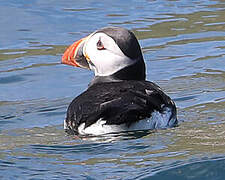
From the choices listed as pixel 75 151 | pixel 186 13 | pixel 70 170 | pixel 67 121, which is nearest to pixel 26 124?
pixel 67 121

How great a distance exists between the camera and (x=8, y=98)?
27.5ft

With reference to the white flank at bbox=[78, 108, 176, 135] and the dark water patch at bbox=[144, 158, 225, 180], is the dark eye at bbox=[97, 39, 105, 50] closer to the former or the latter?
the white flank at bbox=[78, 108, 176, 135]

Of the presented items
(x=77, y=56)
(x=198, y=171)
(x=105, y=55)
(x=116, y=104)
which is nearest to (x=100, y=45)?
(x=105, y=55)

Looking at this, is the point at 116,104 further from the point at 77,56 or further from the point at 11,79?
the point at 11,79

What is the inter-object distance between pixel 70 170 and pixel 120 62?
1593mm

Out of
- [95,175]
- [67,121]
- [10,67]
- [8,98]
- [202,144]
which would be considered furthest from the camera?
Answer: [10,67]

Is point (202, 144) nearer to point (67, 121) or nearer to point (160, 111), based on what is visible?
point (160, 111)

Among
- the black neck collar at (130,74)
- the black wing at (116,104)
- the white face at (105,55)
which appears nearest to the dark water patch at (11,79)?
the white face at (105,55)

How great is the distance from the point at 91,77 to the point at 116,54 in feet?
7.13

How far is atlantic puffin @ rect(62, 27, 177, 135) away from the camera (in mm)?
6148

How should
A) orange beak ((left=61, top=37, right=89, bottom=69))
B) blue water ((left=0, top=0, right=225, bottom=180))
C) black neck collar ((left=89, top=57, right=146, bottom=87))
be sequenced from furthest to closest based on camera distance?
orange beak ((left=61, top=37, right=89, bottom=69)) < black neck collar ((left=89, top=57, right=146, bottom=87)) < blue water ((left=0, top=0, right=225, bottom=180))

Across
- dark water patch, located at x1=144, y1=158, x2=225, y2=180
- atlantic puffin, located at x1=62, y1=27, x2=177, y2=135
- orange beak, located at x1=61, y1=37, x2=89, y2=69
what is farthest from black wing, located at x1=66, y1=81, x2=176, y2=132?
orange beak, located at x1=61, y1=37, x2=89, y2=69

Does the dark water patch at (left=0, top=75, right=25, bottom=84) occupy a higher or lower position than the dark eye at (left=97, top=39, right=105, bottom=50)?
lower

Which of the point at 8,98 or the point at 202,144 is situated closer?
the point at 202,144
